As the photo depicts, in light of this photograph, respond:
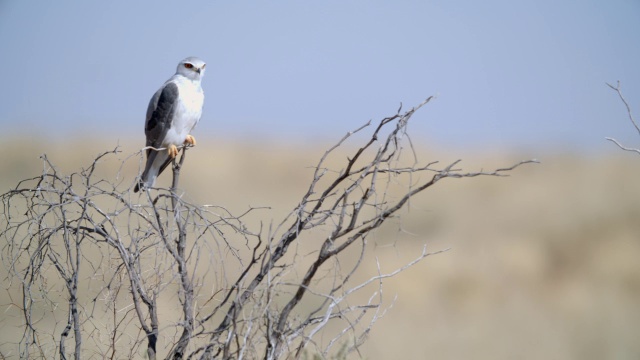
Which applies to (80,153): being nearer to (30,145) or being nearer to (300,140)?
(30,145)

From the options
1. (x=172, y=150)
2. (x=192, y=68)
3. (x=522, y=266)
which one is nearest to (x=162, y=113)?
(x=172, y=150)

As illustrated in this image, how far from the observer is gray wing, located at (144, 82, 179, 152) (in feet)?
21.9

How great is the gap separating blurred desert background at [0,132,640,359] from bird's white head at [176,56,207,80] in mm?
3535

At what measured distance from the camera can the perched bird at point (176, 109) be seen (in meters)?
6.68

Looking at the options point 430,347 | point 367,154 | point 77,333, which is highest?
point 367,154

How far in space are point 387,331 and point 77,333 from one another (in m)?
10.9

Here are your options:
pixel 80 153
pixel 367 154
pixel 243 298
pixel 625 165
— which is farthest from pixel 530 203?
pixel 80 153

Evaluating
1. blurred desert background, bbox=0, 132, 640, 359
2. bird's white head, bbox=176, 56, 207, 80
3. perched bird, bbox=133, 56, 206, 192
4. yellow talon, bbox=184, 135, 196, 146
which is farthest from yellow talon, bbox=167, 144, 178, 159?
blurred desert background, bbox=0, 132, 640, 359

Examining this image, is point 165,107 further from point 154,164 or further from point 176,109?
point 154,164

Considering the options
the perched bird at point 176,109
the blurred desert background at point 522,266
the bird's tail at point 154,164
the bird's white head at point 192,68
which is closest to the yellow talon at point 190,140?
the perched bird at point 176,109

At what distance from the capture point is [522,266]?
16453mm

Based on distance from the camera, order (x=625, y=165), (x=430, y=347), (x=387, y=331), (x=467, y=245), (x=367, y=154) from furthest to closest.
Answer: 1. (x=367, y=154)
2. (x=625, y=165)
3. (x=467, y=245)
4. (x=387, y=331)
5. (x=430, y=347)

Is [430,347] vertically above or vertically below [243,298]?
above

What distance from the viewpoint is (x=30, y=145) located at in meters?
30.7
